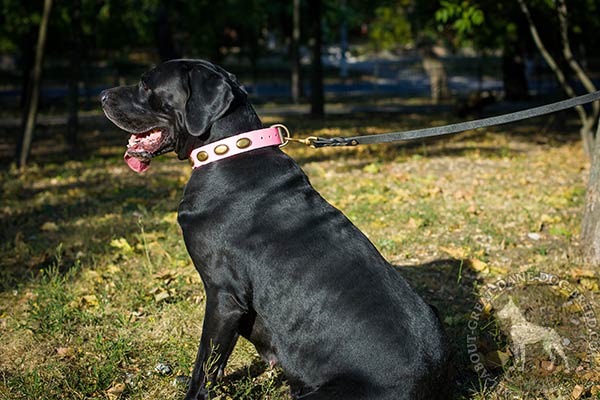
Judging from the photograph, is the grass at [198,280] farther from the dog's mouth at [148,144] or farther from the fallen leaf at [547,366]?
the dog's mouth at [148,144]

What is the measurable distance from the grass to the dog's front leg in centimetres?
12

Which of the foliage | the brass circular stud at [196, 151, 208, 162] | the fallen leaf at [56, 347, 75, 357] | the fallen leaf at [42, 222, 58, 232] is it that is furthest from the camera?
the foliage

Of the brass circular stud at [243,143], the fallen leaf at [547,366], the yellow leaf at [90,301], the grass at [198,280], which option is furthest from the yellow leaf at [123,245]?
the fallen leaf at [547,366]

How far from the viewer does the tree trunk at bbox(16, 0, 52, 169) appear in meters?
10.9

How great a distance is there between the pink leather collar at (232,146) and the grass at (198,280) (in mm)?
1237

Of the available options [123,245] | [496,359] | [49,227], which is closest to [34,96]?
[49,227]

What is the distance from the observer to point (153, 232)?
6926 millimetres

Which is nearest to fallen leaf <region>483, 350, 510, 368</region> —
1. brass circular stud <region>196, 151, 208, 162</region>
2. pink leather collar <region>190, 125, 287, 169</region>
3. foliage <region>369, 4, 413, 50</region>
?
pink leather collar <region>190, 125, 287, 169</region>

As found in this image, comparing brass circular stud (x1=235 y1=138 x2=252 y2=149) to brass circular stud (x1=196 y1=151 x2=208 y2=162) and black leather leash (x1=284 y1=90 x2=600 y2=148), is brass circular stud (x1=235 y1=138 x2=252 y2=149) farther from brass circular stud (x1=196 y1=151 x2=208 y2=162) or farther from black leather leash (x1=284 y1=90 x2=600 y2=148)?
black leather leash (x1=284 y1=90 x2=600 y2=148)

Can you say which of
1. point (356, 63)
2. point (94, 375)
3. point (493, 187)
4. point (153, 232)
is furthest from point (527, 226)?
point (356, 63)

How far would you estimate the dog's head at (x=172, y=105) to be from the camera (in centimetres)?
346

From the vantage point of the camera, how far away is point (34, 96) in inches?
437

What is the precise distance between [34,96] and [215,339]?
894cm

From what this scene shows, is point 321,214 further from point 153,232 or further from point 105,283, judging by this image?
point 153,232
